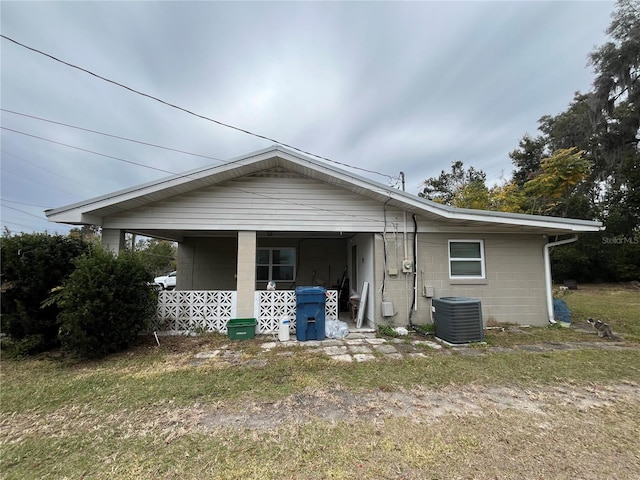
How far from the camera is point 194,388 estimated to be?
389 cm

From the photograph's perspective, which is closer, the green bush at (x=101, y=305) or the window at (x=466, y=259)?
the green bush at (x=101, y=305)

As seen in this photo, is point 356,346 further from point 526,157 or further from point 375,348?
point 526,157

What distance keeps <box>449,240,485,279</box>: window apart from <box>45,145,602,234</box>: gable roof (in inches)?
24.8

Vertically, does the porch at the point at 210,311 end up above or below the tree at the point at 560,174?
below

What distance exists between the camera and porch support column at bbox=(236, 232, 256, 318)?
6.84 metres

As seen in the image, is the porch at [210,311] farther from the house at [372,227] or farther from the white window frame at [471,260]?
the white window frame at [471,260]

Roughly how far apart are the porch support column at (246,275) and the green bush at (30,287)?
3.22 meters

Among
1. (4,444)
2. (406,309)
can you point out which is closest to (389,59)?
(406,309)

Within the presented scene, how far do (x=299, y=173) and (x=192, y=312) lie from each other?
430 centimetres

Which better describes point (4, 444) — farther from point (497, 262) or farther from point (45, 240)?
point (497, 262)

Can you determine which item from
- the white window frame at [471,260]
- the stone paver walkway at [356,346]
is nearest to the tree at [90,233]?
the stone paver walkway at [356,346]

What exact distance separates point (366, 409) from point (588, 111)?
23.3 metres

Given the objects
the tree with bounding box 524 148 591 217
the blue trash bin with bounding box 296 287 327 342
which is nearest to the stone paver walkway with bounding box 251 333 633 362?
the blue trash bin with bounding box 296 287 327 342

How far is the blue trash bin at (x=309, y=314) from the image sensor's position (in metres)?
6.37
